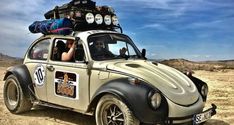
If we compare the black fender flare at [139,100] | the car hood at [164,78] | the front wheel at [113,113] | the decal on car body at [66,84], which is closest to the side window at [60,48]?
the decal on car body at [66,84]

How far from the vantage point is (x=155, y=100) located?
641cm

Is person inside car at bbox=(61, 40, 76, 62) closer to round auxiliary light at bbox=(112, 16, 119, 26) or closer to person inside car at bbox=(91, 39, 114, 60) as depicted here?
person inside car at bbox=(91, 39, 114, 60)

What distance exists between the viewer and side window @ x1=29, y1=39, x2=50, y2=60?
29.0 ft

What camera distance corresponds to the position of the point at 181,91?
22.8ft

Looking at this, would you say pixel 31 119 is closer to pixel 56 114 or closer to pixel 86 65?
pixel 56 114

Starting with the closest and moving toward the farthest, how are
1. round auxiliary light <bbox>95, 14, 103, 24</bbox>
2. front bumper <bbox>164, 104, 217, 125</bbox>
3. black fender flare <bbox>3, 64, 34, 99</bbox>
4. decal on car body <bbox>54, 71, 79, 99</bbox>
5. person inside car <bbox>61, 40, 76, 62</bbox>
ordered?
front bumper <bbox>164, 104, 217, 125</bbox>, decal on car body <bbox>54, 71, 79, 99</bbox>, person inside car <bbox>61, 40, 76, 62</bbox>, round auxiliary light <bbox>95, 14, 103, 24</bbox>, black fender flare <bbox>3, 64, 34, 99</bbox>

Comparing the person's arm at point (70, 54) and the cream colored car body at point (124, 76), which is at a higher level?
the person's arm at point (70, 54)

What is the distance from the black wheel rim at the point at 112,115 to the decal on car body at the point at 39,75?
2170mm

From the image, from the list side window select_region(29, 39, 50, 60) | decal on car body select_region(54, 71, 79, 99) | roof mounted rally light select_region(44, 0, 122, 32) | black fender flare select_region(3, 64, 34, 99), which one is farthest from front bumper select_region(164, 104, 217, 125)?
black fender flare select_region(3, 64, 34, 99)

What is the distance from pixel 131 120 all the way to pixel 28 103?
371cm

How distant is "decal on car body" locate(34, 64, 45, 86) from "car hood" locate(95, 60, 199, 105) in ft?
6.09

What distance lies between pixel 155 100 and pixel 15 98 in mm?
4594

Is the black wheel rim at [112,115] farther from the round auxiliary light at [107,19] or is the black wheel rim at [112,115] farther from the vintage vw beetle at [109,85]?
the round auxiliary light at [107,19]

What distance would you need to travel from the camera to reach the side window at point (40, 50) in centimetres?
884
